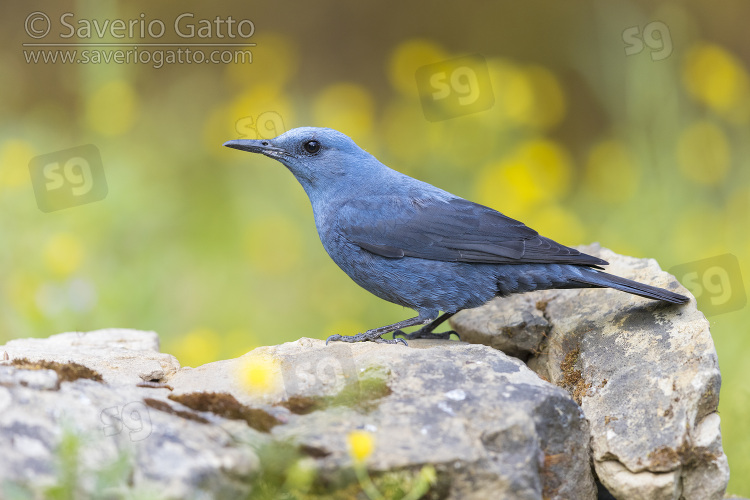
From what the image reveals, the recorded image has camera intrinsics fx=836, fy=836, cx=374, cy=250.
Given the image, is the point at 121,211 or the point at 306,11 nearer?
the point at 121,211

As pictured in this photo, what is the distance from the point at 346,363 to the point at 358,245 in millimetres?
1171

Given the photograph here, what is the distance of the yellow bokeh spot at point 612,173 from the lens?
728 centimetres

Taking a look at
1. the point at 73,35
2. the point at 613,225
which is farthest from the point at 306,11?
the point at 613,225

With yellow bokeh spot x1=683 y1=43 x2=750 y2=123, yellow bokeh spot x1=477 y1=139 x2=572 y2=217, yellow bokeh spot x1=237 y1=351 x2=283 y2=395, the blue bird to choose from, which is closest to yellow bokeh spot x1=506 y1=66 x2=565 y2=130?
yellow bokeh spot x1=477 y1=139 x2=572 y2=217

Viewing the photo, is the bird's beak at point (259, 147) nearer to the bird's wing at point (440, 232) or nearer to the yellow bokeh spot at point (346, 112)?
the bird's wing at point (440, 232)

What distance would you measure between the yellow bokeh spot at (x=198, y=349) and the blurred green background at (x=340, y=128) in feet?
0.05

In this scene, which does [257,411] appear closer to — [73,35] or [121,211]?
[121,211]

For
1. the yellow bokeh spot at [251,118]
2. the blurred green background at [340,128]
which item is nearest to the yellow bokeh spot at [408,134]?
the blurred green background at [340,128]

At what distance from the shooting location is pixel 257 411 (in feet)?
10.8

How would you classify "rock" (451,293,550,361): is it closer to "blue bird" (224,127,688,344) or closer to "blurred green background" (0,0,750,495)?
"blue bird" (224,127,688,344)

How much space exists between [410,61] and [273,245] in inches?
92.0

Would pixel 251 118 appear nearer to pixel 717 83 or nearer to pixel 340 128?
pixel 340 128

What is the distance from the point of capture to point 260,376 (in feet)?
11.8

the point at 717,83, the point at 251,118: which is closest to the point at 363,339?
the point at 251,118
